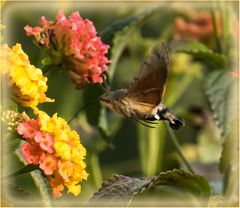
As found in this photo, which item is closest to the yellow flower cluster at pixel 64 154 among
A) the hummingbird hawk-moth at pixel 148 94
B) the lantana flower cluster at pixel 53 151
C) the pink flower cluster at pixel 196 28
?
the lantana flower cluster at pixel 53 151

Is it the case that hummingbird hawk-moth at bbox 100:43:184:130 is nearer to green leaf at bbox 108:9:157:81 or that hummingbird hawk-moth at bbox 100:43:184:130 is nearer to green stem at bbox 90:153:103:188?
green leaf at bbox 108:9:157:81

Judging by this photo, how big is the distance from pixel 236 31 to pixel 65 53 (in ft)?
2.22

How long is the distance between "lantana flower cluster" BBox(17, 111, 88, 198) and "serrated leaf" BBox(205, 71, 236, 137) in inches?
22.3

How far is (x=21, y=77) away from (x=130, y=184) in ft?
0.73

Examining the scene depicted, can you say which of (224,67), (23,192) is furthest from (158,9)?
(23,192)

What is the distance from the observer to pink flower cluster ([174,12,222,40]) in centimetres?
219

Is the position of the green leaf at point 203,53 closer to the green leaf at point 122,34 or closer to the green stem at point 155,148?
the green leaf at point 122,34

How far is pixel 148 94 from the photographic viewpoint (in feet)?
3.40

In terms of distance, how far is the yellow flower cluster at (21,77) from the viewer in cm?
99

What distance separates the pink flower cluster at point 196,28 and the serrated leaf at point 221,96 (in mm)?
604

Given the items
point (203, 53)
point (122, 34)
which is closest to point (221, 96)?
point (203, 53)

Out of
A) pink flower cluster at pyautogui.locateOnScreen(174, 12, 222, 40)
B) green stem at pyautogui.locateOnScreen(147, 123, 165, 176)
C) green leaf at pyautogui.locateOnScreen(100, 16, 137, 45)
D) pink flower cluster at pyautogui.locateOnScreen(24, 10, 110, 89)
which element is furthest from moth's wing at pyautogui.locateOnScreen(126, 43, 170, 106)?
pink flower cluster at pyautogui.locateOnScreen(174, 12, 222, 40)

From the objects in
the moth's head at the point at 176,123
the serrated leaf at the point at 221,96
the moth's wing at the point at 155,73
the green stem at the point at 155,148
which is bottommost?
the green stem at the point at 155,148

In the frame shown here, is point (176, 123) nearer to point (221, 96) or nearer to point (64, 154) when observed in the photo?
point (64, 154)
